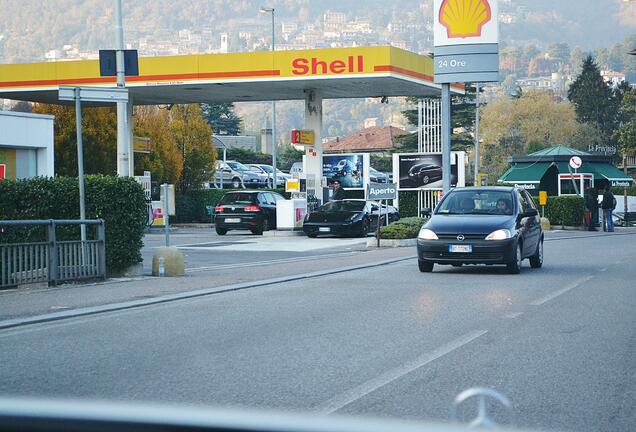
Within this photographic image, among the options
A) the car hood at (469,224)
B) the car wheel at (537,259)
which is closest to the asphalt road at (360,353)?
the car hood at (469,224)

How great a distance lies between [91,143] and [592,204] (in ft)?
71.6

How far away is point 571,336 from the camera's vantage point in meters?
10.9

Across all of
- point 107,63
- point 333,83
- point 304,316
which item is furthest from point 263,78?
point 304,316

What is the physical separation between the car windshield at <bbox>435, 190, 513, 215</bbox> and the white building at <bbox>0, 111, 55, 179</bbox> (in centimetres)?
1085

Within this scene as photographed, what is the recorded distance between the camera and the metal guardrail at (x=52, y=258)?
53.3 ft

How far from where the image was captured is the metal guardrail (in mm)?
16250

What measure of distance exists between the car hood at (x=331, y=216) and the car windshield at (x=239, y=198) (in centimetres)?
323

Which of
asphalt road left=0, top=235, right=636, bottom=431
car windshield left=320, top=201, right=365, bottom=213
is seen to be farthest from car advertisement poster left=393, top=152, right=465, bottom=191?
asphalt road left=0, top=235, right=636, bottom=431

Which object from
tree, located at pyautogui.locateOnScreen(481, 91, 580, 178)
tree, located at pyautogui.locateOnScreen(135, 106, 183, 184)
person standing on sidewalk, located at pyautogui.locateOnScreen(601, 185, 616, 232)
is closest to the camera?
person standing on sidewalk, located at pyautogui.locateOnScreen(601, 185, 616, 232)

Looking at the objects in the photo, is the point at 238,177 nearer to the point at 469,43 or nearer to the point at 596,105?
the point at 469,43

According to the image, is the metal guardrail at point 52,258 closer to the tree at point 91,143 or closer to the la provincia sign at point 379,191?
the la provincia sign at point 379,191

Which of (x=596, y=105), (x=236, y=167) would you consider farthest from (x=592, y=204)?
(x=596, y=105)

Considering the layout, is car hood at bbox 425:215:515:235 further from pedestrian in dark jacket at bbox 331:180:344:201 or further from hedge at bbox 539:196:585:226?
hedge at bbox 539:196:585:226

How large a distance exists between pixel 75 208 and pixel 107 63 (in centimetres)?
395
